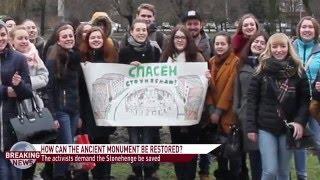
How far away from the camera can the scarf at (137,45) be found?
8.79m

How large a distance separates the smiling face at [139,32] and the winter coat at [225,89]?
3.24 feet

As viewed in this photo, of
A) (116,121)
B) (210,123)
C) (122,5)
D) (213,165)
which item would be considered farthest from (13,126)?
(122,5)

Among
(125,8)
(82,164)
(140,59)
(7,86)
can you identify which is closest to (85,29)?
(140,59)

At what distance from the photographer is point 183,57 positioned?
346 inches

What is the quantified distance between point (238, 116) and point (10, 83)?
2.72 m

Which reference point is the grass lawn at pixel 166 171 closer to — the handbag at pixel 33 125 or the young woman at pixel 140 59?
the young woman at pixel 140 59

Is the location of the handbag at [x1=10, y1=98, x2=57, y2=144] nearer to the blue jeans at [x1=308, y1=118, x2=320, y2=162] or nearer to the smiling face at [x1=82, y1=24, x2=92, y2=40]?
the smiling face at [x1=82, y1=24, x2=92, y2=40]

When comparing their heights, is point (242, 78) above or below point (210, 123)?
above

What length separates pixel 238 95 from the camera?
26.9ft

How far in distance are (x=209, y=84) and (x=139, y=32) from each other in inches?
43.7

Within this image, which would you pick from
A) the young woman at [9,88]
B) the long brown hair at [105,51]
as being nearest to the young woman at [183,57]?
the long brown hair at [105,51]

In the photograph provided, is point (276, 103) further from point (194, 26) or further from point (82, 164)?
point (82, 164)

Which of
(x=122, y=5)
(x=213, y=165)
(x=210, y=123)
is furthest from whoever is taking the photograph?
(x=122, y=5)

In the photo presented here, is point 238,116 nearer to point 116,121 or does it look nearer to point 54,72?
point 116,121
